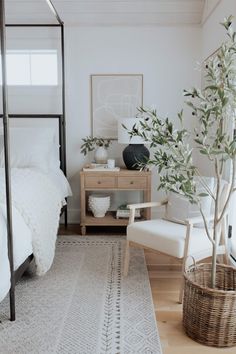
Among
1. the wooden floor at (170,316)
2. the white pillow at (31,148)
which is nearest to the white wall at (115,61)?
the white pillow at (31,148)

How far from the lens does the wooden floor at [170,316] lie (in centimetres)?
201

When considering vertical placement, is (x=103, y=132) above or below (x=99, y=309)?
above

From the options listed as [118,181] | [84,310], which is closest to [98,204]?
[118,181]

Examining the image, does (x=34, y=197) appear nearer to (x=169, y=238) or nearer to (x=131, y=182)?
(x=169, y=238)

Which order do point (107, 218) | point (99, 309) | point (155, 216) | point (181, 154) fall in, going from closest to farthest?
1. point (181, 154)
2. point (99, 309)
3. point (107, 218)
4. point (155, 216)

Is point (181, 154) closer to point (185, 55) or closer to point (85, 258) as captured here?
point (85, 258)

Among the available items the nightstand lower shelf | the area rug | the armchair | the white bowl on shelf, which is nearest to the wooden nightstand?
the white bowl on shelf

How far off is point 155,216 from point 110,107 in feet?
4.58

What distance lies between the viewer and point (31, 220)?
250cm

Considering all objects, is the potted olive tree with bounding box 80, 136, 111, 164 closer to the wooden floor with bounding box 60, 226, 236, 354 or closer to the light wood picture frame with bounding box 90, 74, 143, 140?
the light wood picture frame with bounding box 90, 74, 143, 140

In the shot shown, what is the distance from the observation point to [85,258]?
130 inches

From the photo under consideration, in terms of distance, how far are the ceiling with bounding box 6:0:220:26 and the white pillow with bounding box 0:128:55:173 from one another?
1329 mm

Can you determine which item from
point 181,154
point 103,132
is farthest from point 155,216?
point 181,154

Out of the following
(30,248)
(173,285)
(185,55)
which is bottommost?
Result: (173,285)
